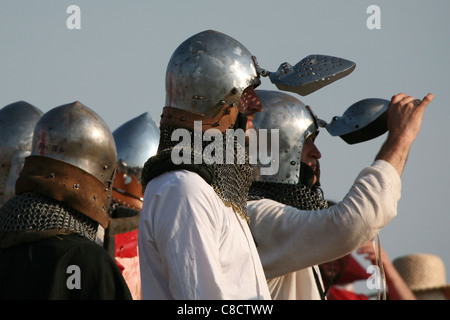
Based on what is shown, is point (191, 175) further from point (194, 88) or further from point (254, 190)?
point (254, 190)

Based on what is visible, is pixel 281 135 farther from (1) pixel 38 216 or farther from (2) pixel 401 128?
(1) pixel 38 216

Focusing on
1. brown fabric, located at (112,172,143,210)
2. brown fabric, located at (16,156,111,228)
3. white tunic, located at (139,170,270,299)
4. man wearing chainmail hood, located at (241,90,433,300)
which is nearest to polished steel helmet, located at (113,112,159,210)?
brown fabric, located at (112,172,143,210)

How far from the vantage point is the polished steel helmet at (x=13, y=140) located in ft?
25.2

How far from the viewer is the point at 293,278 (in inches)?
220

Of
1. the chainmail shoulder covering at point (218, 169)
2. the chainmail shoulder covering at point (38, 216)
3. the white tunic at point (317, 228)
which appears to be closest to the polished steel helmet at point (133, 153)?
the white tunic at point (317, 228)

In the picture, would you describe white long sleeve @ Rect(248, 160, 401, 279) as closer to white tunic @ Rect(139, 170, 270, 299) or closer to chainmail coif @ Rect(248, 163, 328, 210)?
chainmail coif @ Rect(248, 163, 328, 210)

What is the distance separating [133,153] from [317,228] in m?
4.47

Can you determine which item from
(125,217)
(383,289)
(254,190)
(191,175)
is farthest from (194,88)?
(125,217)

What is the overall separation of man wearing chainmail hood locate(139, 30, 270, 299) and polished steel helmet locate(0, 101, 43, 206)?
338 centimetres

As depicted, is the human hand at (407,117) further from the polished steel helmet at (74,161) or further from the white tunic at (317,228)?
the polished steel helmet at (74,161)

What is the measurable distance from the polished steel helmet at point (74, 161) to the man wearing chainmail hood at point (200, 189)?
0.76 m

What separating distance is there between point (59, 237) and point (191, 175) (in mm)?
1088

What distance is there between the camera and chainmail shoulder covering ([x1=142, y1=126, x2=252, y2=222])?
13.9ft
